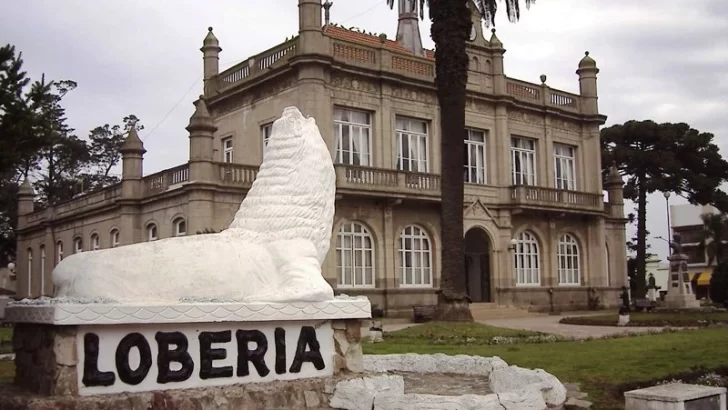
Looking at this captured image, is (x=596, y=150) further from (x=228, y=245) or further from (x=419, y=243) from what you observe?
(x=228, y=245)

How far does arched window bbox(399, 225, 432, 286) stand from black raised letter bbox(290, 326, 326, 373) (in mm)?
21411

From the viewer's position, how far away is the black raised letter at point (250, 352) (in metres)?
6.14

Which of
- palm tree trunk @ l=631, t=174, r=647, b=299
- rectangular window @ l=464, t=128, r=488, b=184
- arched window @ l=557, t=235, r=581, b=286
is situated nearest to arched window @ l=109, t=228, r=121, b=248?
rectangular window @ l=464, t=128, r=488, b=184

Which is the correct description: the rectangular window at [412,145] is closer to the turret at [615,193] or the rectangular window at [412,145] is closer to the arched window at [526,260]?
the arched window at [526,260]

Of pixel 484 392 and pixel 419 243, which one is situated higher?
pixel 419 243

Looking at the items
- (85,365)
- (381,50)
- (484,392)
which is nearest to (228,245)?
(85,365)

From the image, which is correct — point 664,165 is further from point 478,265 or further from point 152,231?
point 152,231

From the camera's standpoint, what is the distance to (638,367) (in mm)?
10906

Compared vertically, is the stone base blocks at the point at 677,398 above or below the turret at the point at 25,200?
below

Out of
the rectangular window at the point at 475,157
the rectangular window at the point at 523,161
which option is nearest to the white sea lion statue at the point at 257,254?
the rectangular window at the point at 475,157

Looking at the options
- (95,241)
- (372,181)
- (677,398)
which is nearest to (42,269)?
(95,241)

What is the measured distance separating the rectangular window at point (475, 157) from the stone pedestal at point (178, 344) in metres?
24.5

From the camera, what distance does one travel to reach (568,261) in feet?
113

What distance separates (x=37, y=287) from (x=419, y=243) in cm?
1848
